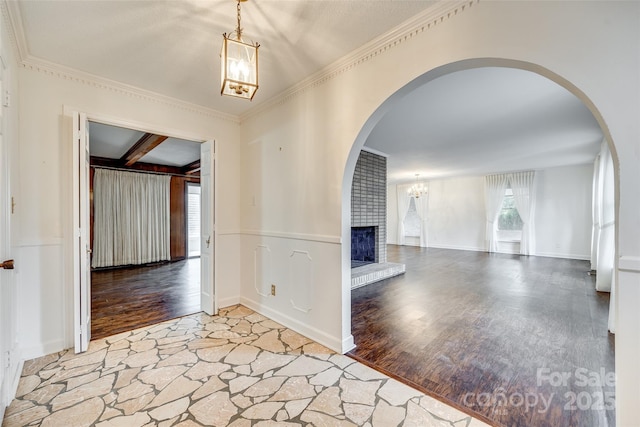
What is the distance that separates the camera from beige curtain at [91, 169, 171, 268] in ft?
20.3

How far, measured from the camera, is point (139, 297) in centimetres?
412

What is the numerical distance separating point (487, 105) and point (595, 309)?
3.05 meters

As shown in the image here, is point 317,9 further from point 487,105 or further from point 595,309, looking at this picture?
point 595,309

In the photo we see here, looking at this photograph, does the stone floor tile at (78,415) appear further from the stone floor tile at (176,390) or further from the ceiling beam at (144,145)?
the ceiling beam at (144,145)

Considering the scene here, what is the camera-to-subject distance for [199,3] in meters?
1.77

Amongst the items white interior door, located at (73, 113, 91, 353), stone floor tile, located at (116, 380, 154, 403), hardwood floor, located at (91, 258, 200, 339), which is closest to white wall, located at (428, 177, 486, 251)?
hardwood floor, located at (91, 258, 200, 339)

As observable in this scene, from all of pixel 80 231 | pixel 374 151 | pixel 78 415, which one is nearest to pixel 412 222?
pixel 374 151

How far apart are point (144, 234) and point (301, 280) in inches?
229

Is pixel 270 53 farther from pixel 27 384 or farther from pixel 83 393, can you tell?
pixel 27 384

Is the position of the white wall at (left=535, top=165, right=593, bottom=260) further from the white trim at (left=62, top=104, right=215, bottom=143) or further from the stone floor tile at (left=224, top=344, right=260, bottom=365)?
the white trim at (left=62, top=104, right=215, bottom=143)

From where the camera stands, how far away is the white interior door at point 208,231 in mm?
3391

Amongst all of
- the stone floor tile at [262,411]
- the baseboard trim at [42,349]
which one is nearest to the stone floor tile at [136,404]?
the stone floor tile at [262,411]

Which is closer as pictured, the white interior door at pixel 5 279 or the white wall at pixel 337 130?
the white wall at pixel 337 130

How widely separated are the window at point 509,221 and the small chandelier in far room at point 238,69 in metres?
9.30
